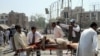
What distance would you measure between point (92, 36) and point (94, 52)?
0.46m

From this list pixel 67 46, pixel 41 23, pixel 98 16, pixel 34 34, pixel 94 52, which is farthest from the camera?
pixel 98 16

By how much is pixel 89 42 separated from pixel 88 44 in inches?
2.8

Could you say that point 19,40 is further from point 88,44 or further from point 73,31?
point 73,31

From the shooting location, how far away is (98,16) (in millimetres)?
125250

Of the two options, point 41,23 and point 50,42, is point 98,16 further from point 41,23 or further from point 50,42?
point 50,42

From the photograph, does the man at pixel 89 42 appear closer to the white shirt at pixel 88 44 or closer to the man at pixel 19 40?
the white shirt at pixel 88 44

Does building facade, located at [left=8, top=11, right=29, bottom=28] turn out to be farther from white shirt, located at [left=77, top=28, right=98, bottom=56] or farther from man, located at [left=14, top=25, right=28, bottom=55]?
white shirt, located at [left=77, top=28, right=98, bottom=56]

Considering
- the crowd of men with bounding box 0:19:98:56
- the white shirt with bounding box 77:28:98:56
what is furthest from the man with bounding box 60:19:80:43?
the white shirt with bounding box 77:28:98:56

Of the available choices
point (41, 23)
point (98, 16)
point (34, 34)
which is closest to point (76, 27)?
point (34, 34)

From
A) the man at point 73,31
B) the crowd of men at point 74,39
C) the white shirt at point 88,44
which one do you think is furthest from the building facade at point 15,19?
the white shirt at point 88,44

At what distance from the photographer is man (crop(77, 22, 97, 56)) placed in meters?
10.1

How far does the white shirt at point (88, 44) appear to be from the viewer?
33.3 ft

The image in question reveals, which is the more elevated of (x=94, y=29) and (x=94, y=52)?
(x=94, y=29)

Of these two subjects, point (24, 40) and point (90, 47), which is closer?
point (90, 47)
